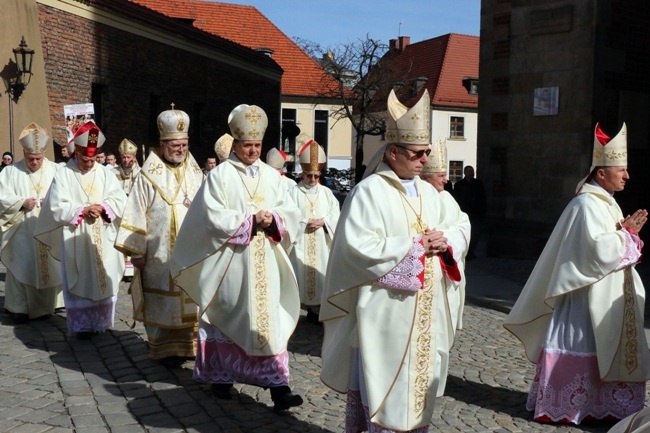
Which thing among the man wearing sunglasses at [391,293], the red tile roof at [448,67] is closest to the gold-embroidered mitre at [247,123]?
the man wearing sunglasses at [391,293]

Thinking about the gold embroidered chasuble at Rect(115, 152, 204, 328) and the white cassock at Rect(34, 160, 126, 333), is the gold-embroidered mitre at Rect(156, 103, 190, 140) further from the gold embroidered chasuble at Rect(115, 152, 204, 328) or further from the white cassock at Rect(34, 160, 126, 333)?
the white cassock at Rect(34, 160, 126, 333)

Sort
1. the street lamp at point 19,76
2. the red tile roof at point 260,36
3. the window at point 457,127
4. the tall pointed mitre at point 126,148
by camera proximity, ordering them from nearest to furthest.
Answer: the tall pointed mitre at point 126,148 < the street lamp at point 19,76 < the red tile roof at point 260,36 < the window at point 457,127

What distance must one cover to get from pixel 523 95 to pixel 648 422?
12608 millimetres

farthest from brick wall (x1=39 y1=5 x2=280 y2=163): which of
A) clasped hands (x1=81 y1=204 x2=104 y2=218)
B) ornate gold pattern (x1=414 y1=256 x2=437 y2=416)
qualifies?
ornate gold pattern (x1=414 y1=256 x2=437 y2=416)

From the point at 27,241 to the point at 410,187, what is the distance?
6323 mm

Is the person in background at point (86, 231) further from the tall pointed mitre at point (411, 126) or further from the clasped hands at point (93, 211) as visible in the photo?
the tall pointed mitre at point (411, 126)

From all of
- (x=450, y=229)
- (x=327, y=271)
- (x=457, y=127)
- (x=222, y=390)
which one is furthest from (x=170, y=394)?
(x=457, y=127)

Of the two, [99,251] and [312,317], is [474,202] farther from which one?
[99,251]

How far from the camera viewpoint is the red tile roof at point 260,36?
148ft

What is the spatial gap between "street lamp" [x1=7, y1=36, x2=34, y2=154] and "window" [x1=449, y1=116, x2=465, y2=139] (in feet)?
122

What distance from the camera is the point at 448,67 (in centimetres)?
5400

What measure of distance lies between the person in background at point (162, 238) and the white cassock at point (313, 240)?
246 cm

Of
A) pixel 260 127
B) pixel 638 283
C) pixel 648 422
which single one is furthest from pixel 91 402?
pixel 648 422

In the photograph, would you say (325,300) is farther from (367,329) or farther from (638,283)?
(638,283)
